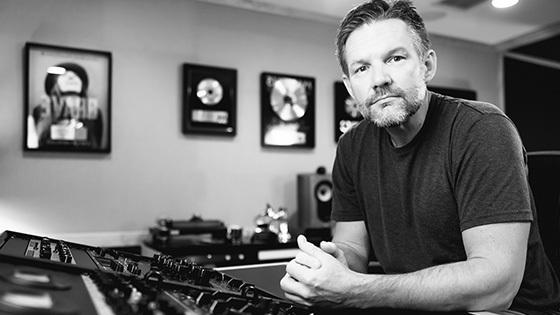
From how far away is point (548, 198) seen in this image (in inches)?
58.7

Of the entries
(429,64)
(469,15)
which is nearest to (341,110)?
(469,15)

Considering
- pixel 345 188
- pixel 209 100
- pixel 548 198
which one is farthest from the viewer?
pixel 209 100

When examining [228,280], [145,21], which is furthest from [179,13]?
[228,280]

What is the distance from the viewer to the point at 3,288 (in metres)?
0.66

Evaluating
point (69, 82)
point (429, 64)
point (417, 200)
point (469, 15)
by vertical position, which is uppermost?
point (469, 15)

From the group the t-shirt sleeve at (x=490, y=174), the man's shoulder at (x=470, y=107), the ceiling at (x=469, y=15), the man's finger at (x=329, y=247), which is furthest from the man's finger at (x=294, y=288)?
the ceiling at (x=469, y=15)

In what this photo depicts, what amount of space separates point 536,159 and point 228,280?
3.60ft

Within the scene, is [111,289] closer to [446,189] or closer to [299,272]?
[299,272]

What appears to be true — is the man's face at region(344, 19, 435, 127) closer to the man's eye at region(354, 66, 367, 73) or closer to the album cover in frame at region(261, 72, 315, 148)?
the man's eye at region(354, 66, 367, 73)

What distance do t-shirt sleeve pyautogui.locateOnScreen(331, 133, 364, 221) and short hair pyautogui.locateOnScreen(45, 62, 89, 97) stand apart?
2.25 meters

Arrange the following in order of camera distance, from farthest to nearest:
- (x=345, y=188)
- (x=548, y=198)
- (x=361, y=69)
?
(x=345, y=188)
(x=548, y=198)
(x=361, y=69)

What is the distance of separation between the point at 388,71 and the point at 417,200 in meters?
0.36

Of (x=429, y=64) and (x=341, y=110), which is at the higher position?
(x=341, y=110)

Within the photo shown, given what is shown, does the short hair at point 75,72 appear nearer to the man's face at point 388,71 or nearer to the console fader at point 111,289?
the console fader at point 111,289
